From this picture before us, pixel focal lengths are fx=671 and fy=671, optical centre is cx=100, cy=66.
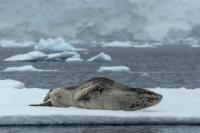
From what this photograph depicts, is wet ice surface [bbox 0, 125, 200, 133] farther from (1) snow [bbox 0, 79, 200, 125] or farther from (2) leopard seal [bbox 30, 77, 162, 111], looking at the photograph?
(2) leopard seal [bbox 30, 77, 162, 111]

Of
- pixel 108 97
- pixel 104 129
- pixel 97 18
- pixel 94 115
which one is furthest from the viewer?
pixel 97 18

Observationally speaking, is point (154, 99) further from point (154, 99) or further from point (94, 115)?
point (94, 115)

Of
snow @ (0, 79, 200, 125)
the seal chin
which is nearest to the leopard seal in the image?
the seal chin

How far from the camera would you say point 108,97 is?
9453 mm

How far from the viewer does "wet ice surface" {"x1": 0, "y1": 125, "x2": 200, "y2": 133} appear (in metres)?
8.23

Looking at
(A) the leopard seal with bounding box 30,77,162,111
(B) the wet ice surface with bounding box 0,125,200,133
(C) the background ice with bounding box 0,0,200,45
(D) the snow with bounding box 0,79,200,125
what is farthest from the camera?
(C) the background ice with bounding box 0,0,200,45

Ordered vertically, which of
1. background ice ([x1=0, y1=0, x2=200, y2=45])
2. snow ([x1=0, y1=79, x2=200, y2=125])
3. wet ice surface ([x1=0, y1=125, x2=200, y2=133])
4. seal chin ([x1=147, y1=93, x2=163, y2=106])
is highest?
background ice ([x1=0, y1=0, x2=200, y2=45])

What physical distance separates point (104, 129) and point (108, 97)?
1.13 meters

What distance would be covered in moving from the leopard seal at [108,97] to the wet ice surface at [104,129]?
0.86 m

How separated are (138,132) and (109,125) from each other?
0.60 meters

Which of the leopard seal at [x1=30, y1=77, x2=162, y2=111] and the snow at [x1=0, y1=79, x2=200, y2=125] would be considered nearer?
the snow at [x1=0, y1=79, x2=200, y2=125]

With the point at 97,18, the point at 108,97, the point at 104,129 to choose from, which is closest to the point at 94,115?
the point at 104,129

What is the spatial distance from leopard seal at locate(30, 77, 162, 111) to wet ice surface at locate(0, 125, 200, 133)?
2.83ft

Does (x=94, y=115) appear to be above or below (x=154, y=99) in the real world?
below
